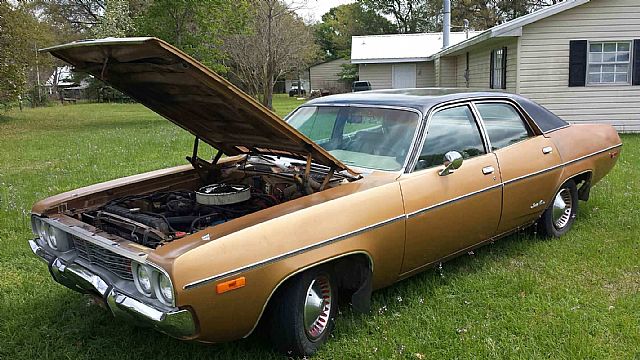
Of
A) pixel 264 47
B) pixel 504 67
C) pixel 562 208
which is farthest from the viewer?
pixel 264 47

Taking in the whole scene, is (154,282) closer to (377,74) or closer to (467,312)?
(467,312)

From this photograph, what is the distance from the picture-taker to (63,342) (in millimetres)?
3656

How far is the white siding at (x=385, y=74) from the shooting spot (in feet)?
82.3

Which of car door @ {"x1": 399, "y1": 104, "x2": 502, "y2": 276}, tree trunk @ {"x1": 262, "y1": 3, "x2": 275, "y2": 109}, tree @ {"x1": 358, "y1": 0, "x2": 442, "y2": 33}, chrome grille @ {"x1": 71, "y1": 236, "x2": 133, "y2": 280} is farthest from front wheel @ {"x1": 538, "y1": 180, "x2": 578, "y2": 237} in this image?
tree @ {"x1": 358, "y1": 0, "x2": 442, "y2": 33}

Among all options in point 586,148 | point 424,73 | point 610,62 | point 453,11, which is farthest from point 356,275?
point 453,11

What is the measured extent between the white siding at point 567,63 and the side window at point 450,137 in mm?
9557

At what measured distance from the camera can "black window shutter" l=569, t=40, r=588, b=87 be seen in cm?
1280

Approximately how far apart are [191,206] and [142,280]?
1.00 metres

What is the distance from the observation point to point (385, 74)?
25797 millimetres

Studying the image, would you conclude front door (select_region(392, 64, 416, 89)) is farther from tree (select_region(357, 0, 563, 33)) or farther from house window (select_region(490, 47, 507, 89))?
tree (select_region(357, 0, 563, 33))

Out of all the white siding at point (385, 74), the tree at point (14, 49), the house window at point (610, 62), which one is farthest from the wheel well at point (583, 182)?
the tree at point (14, 49)

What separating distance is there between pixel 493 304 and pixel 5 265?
13.6 feet

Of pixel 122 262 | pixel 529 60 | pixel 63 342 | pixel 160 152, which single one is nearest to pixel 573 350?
pixel 122 262

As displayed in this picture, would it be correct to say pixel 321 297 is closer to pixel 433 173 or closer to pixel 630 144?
pixel 433 173
